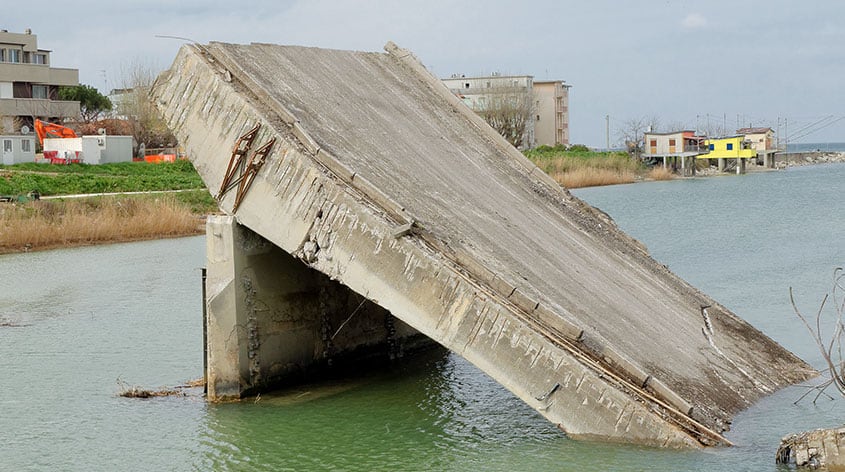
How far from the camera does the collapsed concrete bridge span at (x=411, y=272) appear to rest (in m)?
9.68

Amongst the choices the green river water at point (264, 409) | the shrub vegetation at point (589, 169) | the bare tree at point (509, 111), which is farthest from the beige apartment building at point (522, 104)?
the green river water at point (264, 409)

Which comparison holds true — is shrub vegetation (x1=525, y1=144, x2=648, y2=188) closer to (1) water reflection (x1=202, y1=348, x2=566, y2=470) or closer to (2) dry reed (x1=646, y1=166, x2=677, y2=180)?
(2) dry reed (x1=646, y1=166, x2=677, y2=180)

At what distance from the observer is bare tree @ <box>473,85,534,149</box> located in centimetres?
8812

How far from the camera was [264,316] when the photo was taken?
12.1 metres

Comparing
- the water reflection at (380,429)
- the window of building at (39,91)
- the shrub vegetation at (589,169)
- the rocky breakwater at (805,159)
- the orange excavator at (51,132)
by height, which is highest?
the window of building at (39,91)

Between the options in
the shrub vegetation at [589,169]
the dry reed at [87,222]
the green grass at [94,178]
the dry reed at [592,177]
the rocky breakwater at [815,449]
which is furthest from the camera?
the shrub vegetation at [589,169]

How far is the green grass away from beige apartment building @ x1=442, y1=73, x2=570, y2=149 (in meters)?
39.0

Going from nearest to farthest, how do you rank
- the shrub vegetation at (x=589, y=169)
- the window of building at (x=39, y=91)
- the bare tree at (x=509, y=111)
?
the shrub vegetation at (x=589, y=169)
the window of building at (x=39, y=91)
the bare tree at (x=509, y=111)

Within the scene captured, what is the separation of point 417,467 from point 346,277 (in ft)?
6.00

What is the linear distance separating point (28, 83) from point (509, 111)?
119 ft

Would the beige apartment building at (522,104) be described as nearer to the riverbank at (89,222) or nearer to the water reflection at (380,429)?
the riverbank at (89,222)

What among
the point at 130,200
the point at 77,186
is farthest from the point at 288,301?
the point at 77,186

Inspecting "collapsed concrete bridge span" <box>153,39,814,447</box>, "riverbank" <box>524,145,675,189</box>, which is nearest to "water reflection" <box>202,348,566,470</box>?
"collapsed concrete bridge span" <box>153,39,814,447</box>

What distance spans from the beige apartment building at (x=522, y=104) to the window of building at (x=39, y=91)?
96.6 ft
